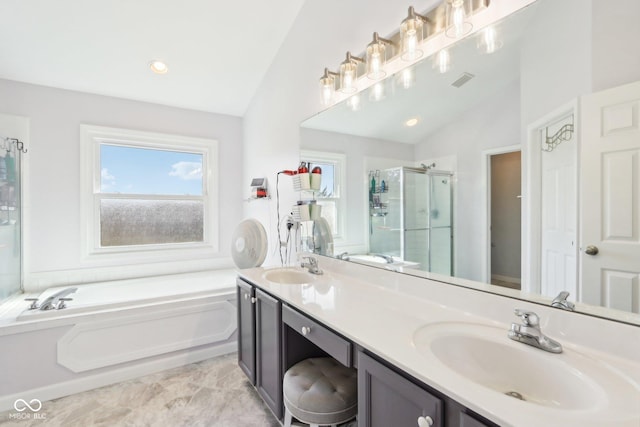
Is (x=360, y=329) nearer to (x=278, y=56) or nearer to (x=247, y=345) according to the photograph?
(x=247, y=345)

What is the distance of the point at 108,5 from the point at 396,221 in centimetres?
239

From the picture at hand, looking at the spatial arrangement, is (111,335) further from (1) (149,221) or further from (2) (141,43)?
(2) (141,43)

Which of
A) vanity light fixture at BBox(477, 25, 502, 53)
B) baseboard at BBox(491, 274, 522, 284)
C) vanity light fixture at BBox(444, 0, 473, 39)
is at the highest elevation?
vanity light fixture at BBox(444, 0, 473, 39)

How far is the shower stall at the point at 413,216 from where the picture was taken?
139 cm

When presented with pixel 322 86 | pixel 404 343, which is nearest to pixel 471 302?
pixel 404 343

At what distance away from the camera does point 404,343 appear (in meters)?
0.96

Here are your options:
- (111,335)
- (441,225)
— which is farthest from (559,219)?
(111,335)

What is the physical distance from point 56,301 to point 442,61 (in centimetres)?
295

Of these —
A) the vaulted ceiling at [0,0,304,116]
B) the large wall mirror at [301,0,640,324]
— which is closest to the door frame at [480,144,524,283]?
the large wall mirror at [301,0,640,324]

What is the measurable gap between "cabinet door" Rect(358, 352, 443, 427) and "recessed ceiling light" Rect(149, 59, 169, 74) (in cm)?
276

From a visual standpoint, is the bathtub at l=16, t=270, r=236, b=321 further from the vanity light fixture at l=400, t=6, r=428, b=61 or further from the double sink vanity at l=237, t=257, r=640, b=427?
the vanity light fixture at l=400, t=6, r=428, b=61

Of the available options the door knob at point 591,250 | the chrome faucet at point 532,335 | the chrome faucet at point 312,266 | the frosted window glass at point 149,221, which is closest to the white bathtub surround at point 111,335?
the frosted window glass at point 149,221

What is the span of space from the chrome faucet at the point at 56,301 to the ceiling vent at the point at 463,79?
2.82 m

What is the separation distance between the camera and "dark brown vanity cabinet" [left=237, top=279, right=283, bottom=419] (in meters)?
1.58
